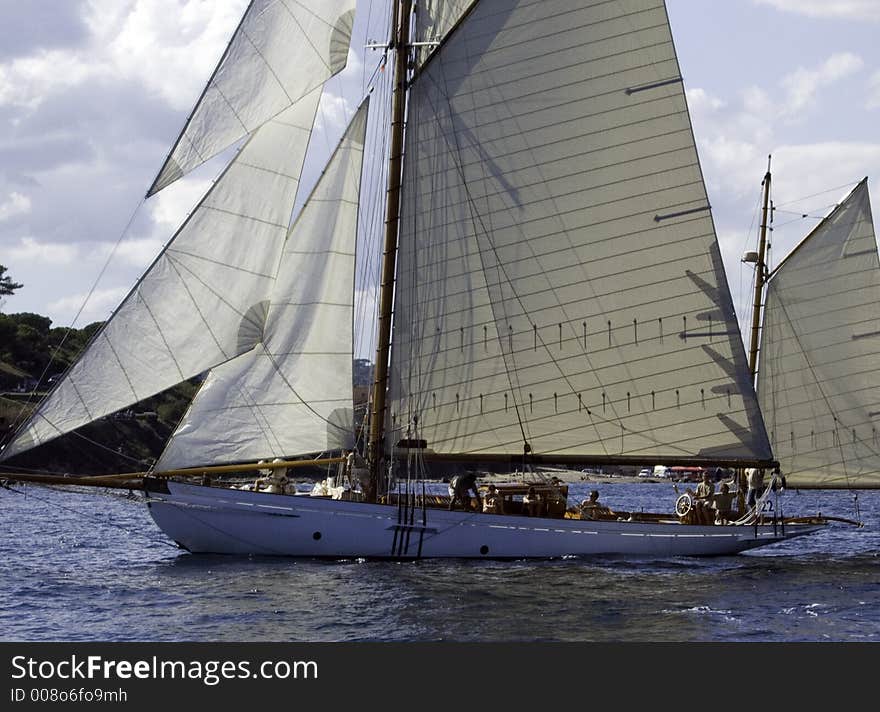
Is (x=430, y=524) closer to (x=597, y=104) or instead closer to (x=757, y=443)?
(x=757, y=443)

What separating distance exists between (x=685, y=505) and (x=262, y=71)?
57.6ft

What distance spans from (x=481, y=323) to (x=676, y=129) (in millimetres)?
7895

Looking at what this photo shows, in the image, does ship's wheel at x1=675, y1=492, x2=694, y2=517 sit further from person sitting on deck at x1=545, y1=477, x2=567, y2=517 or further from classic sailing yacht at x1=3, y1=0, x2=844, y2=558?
person sitting on deck at x1=545, y1=477, x2=567, y2=517

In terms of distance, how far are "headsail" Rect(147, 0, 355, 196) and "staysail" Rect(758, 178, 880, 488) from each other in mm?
17768

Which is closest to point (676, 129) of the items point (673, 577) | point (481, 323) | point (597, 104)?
point (597, 104)

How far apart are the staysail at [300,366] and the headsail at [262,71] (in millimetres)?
2327

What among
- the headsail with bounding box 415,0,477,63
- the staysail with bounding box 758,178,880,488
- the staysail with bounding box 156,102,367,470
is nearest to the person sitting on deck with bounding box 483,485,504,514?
the staysail with bounding box 156,102,367,470

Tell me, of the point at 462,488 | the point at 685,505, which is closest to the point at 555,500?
the point at 462,488

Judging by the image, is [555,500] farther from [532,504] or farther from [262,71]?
[262,71]

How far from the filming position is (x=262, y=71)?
34.2m

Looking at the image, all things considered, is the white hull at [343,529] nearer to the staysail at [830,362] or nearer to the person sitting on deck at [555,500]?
the person sitting on deck at [555,500]

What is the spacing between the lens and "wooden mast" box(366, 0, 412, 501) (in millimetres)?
36688

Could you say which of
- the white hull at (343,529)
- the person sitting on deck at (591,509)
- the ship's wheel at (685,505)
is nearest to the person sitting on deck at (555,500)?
the white hull at (343,529)
